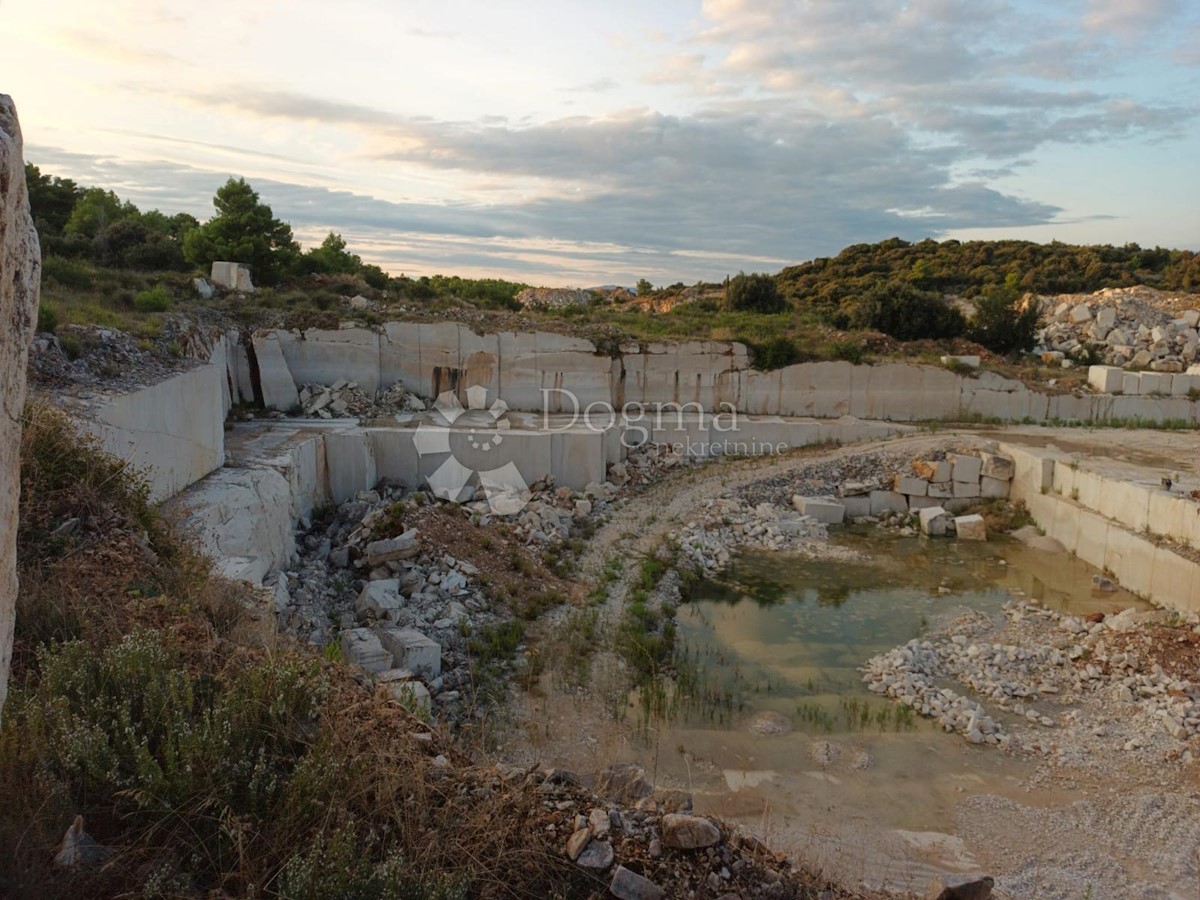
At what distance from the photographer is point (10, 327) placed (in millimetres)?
2105

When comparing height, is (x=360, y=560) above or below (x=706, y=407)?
below

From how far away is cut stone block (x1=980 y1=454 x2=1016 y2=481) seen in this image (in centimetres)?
1515

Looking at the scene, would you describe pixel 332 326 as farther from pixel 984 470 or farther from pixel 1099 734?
pixel 1099 734

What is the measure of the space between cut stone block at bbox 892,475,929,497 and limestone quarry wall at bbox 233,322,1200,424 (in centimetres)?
385

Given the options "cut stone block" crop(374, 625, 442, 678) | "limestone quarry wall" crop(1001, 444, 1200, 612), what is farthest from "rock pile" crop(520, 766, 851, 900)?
"limestone quarry wall" crop(1001, 444, 1200, 612)

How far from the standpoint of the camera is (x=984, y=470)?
50.4ft

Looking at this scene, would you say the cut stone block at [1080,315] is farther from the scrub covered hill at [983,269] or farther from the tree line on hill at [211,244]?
the tree line on hill at [211,244]

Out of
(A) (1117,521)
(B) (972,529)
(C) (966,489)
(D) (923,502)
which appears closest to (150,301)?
(D) (923,502)

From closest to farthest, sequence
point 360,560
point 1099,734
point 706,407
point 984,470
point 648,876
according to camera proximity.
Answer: point 648,876 → point 1099,734 → point 360,560 → point 984,470 → point 706,407

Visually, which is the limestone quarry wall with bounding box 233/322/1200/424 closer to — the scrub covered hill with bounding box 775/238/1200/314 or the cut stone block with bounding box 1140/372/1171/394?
the cut stone block with bounding box 1140/372/1171/394

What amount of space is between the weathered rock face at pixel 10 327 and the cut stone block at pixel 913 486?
15.0m

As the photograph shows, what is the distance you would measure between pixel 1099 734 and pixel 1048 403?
13445 mm

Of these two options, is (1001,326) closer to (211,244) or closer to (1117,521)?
(1117,521)

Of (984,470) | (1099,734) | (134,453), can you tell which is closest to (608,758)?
(1099,734)
